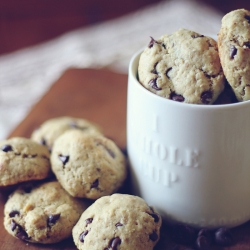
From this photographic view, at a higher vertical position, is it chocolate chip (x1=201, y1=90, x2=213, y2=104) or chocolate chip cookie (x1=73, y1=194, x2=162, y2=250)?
chocolate chip (x1=201, y1=90, x2=213, y2=104)

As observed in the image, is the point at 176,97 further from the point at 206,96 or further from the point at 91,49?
the point at 91,49

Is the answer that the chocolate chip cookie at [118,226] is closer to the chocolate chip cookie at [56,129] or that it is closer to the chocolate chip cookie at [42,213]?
the chocolate chip cookie at [42,213]

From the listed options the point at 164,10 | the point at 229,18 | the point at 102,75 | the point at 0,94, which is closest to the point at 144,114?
the point at 229,18

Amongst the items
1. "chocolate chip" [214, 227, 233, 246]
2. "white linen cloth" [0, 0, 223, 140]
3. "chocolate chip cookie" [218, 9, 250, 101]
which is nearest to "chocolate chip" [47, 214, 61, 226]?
"chocolate chip" [214, 227, 233, 246]

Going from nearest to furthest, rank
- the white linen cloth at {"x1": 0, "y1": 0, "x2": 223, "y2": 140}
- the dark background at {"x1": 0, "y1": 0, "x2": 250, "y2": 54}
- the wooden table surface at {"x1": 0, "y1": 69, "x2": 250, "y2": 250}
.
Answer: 1. the wooden table surface at {"x1": 0, "y1": 69, "x2": 250, "y2": 250}
2. the white linen cloth at {"x1": 0, "y1": 0, "x2": 223, "y2": 140}
3. the dark background at {"x1": 0, "y1": 0, "x2": 250, "y2": 54}

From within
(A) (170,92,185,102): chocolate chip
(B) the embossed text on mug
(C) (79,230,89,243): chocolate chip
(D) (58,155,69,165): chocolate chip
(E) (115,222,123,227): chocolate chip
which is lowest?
(C) (79,230,89,243): chocolate chip

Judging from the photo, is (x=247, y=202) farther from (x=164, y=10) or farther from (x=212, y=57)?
(x=164, y=10)

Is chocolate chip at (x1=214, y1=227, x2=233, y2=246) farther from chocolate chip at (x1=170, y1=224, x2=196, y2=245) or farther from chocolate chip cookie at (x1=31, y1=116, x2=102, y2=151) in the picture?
chocolate chip cookie at (x1=31, y1=116, x2=102, y2=151)
